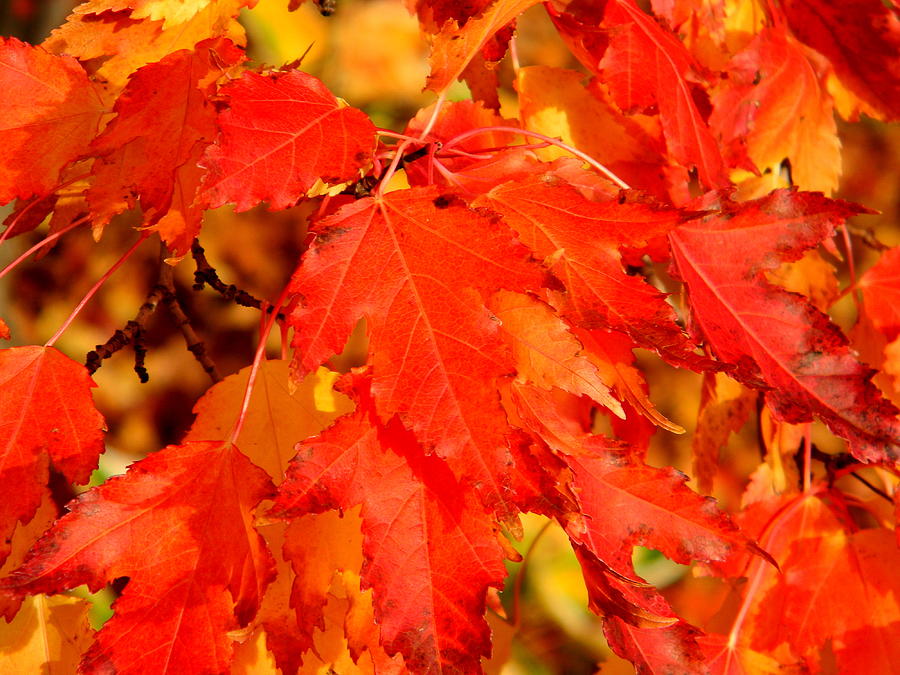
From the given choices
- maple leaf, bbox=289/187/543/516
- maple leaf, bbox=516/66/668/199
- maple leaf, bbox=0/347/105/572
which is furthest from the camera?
maple leaf, bbox=516/66/668/199

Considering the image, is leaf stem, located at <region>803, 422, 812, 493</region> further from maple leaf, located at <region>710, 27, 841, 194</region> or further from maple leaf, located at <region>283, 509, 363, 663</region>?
maple leaf, located at <region>283, 509, 363, 663</region>

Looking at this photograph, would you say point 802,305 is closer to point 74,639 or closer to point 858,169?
point 74,639

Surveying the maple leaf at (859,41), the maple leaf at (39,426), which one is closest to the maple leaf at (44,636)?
the maple leaf at (39,426)

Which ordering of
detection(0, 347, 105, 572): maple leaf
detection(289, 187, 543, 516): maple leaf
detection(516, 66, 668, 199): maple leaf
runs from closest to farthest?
1. detection(289, 187, 543, 516): maple leaf
2. detection(0, 347, 105, 572): maple leaf
3. detection(516, 66, 668, 199): maple leaf

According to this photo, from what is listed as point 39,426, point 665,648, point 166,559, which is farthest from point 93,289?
point 665,648

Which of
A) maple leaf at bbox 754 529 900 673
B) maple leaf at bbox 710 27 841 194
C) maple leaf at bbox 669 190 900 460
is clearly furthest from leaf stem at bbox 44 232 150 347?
maple leaf at bbox 754 529 900 673

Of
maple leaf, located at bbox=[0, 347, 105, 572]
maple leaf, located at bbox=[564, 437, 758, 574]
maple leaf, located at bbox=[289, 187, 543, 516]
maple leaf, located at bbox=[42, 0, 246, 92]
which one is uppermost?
maple leaf, located at bbox=[42, 0, 246, 92]

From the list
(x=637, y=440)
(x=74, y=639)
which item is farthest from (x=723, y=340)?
(x=74, y=639)
